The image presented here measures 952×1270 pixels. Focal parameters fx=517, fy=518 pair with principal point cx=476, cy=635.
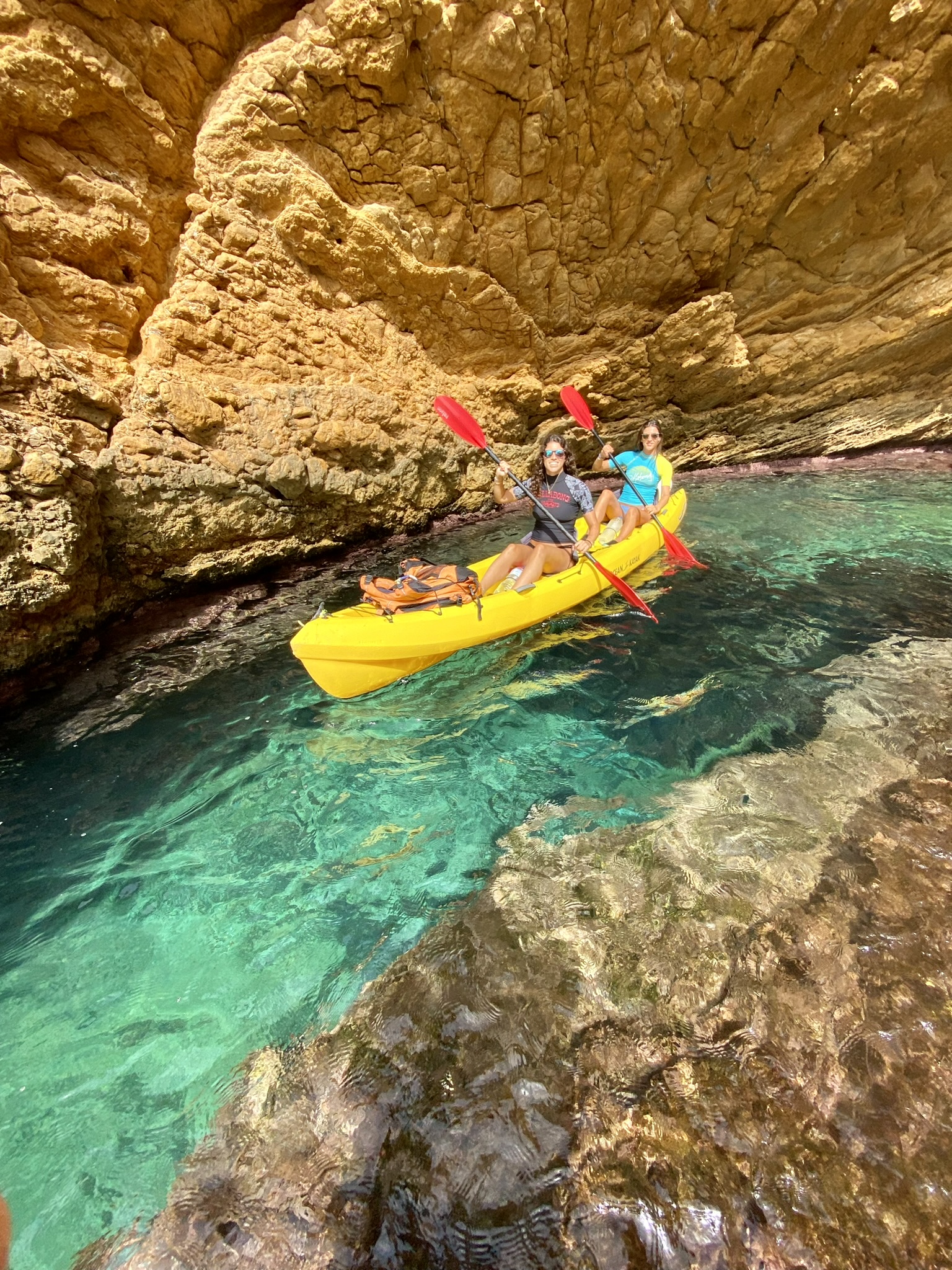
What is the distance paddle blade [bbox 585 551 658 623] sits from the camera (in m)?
4.63

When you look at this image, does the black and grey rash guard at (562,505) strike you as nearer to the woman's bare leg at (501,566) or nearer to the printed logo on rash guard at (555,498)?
the printed logo on rash guard at (555,498)

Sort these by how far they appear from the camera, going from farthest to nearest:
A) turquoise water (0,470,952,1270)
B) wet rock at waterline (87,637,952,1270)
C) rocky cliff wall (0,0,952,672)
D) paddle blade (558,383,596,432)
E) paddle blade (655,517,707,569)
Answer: paddle blade (558,383,596,432), paddle blade (655,517,707,569), rocky cliff wall (0,0,952,672), turquoise water (0,470,952,1270), wet rock at waterline (87,637,952,1270)

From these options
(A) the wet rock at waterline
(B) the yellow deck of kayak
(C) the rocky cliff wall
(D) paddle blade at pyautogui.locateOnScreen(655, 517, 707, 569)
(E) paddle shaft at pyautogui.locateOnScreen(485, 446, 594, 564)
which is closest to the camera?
(A) the wet rock at waterline

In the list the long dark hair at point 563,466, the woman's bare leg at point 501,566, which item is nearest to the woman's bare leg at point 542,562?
the woman's bare leg at point 501,566

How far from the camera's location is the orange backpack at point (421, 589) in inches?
154

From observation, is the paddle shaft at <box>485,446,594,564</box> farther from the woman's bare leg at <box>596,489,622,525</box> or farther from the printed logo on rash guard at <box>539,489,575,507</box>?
the woman's bare leg at <box>596,489,622,525</box>

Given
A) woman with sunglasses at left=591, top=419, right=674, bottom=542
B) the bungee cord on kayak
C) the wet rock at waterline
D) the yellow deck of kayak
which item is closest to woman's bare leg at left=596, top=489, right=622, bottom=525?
woman with sunglasses at left=591, top=419, right=674, bottom=542

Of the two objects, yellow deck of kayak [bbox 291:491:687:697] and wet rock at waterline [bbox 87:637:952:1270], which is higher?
yellow deck of kayak [bbox 291:491:687:697]

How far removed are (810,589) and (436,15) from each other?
6176mm

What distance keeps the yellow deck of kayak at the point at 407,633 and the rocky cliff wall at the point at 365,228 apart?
6.71 ft

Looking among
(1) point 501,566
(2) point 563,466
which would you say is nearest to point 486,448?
(2) point 563,466

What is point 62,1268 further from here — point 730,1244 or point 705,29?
point 705,29

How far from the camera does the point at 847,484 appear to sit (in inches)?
313

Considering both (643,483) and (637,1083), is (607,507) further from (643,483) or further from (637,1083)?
(637,1083)
